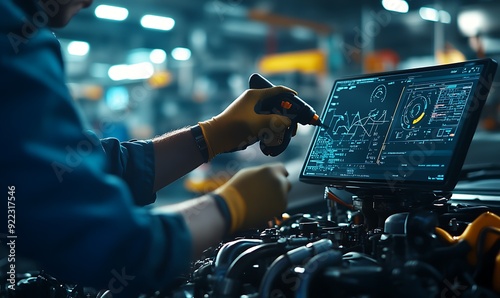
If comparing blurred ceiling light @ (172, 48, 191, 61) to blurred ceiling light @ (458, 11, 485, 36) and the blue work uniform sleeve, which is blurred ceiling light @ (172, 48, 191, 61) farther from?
the blue work uniform sleeve

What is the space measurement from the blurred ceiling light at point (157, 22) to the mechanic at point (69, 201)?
9558 mm

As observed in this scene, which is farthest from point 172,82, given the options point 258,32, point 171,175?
point 171,175

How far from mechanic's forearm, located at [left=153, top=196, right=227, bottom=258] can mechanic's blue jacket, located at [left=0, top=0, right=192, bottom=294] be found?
0.04 meters

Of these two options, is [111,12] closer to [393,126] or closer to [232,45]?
[232,45]

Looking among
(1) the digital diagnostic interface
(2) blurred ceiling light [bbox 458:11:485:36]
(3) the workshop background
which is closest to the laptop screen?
(1) the digital diagnostic interface

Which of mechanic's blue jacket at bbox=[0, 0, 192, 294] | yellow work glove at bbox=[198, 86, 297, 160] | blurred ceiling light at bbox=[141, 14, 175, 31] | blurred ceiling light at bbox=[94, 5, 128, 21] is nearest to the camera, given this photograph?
mechanic's blue jacket at bbox=[0, 0, 192, 294]

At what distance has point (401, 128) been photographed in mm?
1404

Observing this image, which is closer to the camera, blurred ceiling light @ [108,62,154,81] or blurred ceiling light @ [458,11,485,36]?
blurred ceiling light @ [458,11,485,36]

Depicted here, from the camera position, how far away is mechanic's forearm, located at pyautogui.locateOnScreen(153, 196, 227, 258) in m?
1.06

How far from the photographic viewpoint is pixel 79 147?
38.9 inches

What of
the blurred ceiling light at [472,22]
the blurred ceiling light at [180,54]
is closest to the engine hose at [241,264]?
the blurred ceiling light at [472,22]

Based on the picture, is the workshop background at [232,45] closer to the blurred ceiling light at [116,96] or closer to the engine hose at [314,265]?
the blurred ceiling light at [116,96]

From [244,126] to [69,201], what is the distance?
76cm

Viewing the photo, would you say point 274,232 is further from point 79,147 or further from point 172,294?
point 79,147
